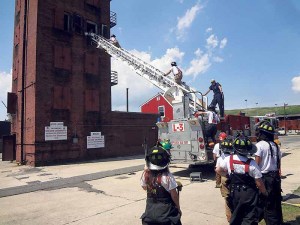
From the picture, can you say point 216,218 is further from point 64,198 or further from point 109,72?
point 109,72

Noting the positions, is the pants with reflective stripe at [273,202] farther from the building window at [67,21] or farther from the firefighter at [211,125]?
the building window at [67,21]

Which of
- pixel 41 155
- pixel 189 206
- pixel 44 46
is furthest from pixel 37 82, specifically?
pixel 189 206

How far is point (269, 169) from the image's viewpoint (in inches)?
202

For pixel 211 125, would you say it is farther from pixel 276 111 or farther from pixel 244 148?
pixel 276 111

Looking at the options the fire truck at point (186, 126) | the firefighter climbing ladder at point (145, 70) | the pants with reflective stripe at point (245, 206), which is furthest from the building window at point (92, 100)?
the pants with reflective stripe at point (245, 206)

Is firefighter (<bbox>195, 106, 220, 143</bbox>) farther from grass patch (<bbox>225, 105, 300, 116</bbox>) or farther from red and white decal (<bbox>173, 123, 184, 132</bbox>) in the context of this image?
grass patch (<bbox>225, 105, 300, 116</bbox>)

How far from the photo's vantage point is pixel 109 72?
2366 cm

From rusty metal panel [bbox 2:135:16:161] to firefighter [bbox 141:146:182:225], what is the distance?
68.6 ft

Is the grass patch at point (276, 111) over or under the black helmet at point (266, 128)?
over

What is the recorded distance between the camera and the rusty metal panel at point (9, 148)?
2120 cm

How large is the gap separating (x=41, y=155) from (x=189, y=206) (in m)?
14.2

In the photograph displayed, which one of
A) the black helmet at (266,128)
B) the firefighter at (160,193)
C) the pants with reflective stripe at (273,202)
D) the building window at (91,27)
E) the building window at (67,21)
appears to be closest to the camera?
the firefighter at (160,193)

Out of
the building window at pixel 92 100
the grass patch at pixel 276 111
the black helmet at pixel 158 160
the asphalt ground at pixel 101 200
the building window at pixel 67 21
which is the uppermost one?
the building window at pixel 67 21

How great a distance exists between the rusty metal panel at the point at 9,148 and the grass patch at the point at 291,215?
20737 millimetres
